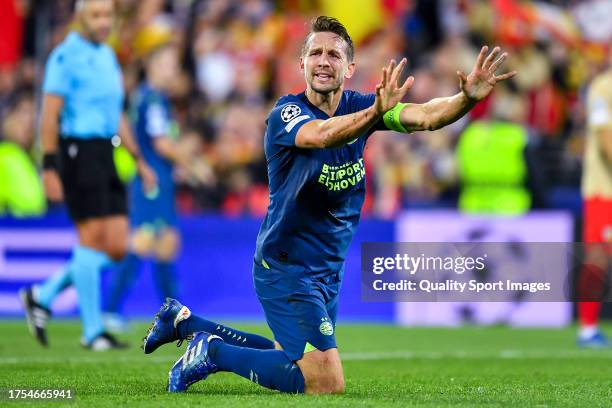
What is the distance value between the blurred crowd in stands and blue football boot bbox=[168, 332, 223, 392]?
286 inches

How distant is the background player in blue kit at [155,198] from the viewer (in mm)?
11891

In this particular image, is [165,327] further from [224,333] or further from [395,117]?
[395,117]

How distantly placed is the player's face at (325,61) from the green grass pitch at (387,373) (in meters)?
1.59

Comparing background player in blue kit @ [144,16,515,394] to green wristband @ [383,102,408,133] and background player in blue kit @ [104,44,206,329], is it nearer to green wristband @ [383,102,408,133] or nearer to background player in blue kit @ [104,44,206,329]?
green wristband @ [383,102,408,133]

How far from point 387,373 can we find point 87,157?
122 inches

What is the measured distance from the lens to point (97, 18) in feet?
30.7

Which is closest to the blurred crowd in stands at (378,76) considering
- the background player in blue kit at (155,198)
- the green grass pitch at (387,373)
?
the background player in blue kit at (155,198)

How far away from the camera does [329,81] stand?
627cm

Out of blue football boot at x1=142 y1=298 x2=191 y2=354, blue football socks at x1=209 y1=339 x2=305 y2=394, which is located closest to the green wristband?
blue football socks at x1=209 y1=339 x2=305 y2=394

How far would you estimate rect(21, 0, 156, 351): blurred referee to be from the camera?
30.7ft

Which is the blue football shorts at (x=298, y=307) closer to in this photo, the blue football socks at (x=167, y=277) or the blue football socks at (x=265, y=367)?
the blue football socks at (x=265, y=367)

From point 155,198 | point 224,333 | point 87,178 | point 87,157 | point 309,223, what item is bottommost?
point 224,333

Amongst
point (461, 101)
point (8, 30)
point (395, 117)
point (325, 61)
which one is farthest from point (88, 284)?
point (8, 30)

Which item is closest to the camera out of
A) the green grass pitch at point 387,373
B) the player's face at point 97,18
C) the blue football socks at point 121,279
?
the green grass pitch at point 387,373
